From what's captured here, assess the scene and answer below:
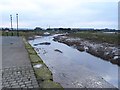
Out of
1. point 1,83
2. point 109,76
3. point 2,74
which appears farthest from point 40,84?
point 109,76

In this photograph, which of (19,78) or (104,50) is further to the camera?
(104,50)

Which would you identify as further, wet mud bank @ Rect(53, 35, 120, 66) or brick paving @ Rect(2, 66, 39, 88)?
wet mud bank @ Rect(53, 35, 120, 66)

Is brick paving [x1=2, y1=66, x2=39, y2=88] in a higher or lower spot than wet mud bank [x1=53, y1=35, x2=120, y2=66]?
higher

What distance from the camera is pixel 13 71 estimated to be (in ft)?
41.1

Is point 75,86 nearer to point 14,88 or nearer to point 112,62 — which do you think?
point 14,88

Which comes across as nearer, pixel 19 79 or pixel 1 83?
pixel 1 83

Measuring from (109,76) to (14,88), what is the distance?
1089 centimetres

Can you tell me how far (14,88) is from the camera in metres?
9.57

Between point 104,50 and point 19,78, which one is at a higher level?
point 19,78

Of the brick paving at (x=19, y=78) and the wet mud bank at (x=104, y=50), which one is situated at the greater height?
the brick paving at (x=19, y=78)

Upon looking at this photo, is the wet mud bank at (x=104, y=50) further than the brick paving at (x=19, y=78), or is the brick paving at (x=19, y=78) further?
the wet mud bank at (x=104, y=50)

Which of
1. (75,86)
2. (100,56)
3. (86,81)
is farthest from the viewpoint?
(100,56)

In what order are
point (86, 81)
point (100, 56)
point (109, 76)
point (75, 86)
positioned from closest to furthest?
point (75, 86) < point (86, 81) < point (109, 76) < point (100, 56)

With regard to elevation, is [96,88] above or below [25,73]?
below
